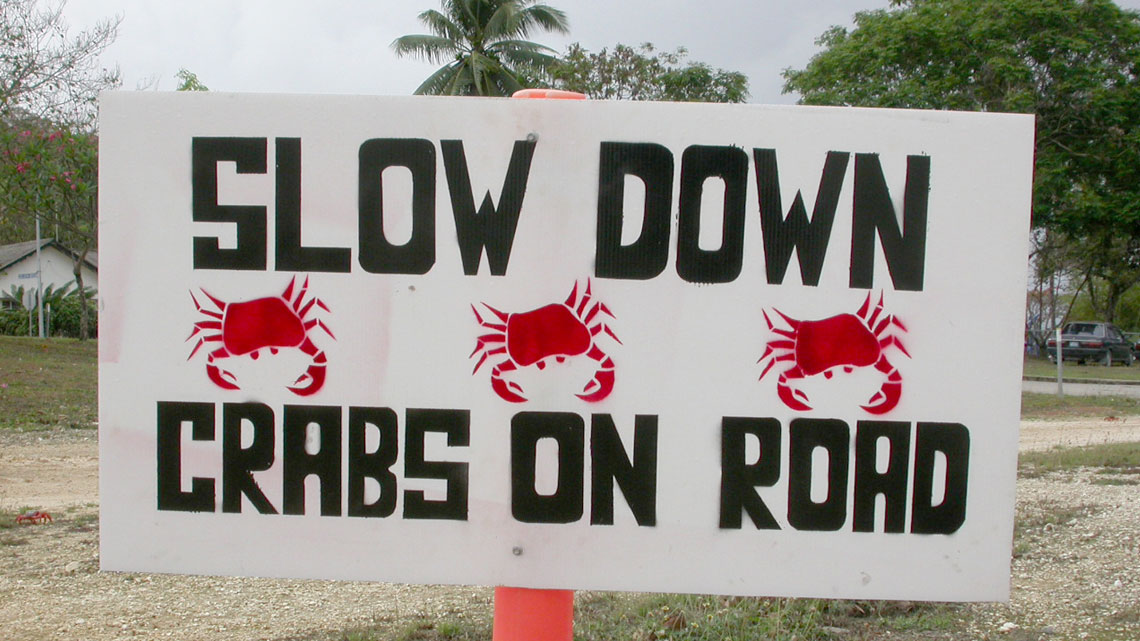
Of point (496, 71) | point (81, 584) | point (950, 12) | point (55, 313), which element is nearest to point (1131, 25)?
point (950, 12)

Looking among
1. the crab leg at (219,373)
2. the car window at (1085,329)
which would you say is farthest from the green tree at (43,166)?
the car window at (1085,329)

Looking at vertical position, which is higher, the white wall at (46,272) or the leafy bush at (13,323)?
the white wall at (46,272)

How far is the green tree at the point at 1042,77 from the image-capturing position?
80.8ft

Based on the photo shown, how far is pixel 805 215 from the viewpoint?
1.69 metres

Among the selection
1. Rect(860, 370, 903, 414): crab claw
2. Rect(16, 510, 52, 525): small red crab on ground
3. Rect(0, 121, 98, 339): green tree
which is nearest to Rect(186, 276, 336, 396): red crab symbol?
Rect(860, 370, 903, 414): crab claw

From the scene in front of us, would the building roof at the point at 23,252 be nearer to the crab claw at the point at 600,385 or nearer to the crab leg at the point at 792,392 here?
the crab claw at the point at 600,385

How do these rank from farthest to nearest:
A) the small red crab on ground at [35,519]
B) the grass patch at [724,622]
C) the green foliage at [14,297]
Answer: the green foliage at [14,297], the small red crab on ground at [35,519], the grass patch at [724,622]

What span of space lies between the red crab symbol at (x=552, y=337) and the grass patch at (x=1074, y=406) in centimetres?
1340

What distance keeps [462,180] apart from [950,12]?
27405 millimetres

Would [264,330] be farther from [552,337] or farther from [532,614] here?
[532,614]

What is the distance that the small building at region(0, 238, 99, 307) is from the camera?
1789 inches

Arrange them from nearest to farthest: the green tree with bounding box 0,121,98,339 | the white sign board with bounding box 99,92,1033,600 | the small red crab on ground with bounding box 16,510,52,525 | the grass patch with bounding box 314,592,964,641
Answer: the white sign board with bounding box 99,92,1033,600, the grass patch with bounding box 314,592,964,641, the small red crab on ground with bounding box 16,510,52,525, the green tree with bounding box 0,121,98,339

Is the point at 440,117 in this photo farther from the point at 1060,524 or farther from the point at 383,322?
the point at 1060,524

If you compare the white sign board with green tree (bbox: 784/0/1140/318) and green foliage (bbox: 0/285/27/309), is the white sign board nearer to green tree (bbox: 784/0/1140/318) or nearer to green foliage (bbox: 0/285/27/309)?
green tree (bbox: 784/0/1140/318)
